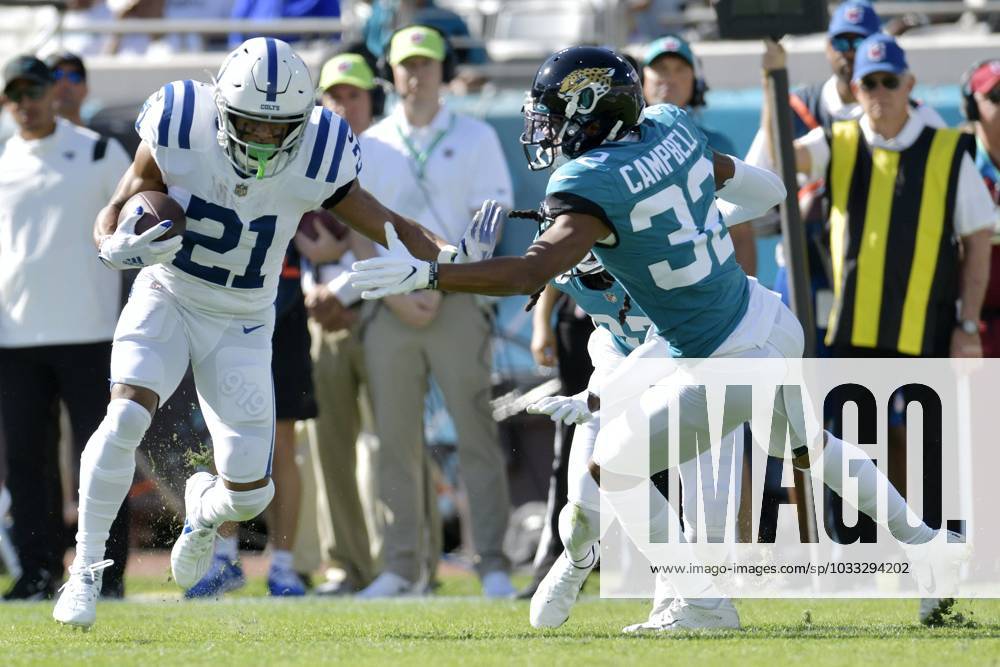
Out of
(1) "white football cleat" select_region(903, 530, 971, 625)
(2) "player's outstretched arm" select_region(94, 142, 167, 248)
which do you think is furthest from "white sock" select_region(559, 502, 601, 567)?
(2) "player's outstretched arm" select_region(94, 142, 167, 248)

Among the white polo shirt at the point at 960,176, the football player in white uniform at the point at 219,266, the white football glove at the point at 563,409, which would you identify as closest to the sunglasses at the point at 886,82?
the white polo shirt at the point at 960,176

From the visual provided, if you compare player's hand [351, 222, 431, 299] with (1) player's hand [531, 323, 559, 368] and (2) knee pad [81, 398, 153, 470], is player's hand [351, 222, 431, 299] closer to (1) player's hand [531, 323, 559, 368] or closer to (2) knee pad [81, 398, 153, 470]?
(2) knee pad [81, 398, 153, 470]

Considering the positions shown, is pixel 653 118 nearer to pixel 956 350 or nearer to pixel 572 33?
pixel 956 350

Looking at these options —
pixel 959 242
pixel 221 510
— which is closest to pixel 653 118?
pixel 221 510

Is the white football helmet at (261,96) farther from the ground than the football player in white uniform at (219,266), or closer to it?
farther from the ground

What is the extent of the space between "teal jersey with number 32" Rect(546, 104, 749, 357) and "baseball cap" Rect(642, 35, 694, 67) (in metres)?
1.78

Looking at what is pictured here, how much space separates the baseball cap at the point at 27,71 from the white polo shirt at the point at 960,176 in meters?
3.32

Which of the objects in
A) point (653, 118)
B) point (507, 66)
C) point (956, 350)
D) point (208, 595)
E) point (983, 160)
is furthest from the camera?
point (507, 66)

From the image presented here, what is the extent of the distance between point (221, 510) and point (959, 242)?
11.1 ft

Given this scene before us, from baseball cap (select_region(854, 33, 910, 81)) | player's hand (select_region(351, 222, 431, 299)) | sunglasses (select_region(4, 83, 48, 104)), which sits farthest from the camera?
sunglasses (select_region(4, 83, 48, 104))

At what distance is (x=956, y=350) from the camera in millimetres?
6828

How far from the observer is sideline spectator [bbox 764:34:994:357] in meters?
6.82

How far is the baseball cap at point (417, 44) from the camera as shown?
24.5 feet

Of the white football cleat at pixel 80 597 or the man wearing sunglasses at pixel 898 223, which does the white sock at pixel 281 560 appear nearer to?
the white football cleat at pixel 80 597
